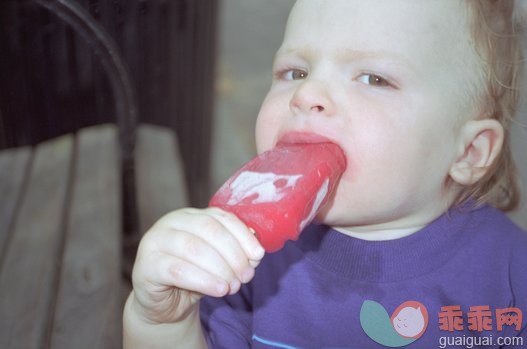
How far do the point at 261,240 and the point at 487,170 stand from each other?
1.81 feet

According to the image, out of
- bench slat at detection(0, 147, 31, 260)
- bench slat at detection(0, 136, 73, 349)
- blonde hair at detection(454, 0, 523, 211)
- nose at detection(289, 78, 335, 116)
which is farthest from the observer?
bench slat at detection(0, 147, 31, 260)

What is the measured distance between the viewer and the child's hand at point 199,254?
2.52 feet

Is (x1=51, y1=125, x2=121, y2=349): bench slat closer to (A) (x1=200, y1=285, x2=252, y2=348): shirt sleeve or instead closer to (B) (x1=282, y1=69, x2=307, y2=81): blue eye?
(A) (x1=200, y1=285, x2=252, y2=348): shirt sleeve

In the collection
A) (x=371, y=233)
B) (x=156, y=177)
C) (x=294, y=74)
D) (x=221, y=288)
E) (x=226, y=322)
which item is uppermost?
(x=294, y=74)

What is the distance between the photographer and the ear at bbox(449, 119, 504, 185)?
1109 mm

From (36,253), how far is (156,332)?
29.1 inches

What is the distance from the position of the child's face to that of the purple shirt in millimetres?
90

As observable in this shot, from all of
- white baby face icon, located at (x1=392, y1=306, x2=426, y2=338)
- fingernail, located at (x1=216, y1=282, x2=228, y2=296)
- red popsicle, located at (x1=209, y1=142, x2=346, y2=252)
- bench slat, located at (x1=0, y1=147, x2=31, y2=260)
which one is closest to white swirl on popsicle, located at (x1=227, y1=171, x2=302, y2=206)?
red popsicle, located at (x1=209, y1=142, x2=346, y2=252)

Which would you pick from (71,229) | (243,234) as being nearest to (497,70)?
(243,234)

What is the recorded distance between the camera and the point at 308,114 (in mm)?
973

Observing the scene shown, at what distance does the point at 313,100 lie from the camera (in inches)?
37.8

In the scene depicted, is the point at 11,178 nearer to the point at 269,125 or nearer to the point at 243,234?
the point at 269,125

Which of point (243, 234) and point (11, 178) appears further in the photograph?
point (11, 178)

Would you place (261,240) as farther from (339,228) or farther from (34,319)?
(34,319)
